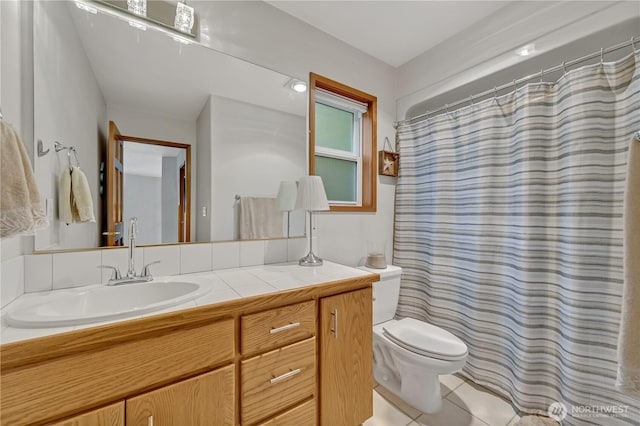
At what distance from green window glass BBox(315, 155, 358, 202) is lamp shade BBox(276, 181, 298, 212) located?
36cm

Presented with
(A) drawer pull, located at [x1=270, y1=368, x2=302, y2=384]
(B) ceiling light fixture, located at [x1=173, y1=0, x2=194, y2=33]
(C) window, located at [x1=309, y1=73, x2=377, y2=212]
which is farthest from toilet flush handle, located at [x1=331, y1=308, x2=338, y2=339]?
(B) ceiling light fixture, located at [x1=173, y1=0, x2=194, y2=33]

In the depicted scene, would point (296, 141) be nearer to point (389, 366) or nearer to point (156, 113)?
point (156, 113)

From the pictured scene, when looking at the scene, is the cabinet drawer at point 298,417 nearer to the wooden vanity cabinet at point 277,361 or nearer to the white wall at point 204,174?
the wooden vanity cabinet at point 277,361

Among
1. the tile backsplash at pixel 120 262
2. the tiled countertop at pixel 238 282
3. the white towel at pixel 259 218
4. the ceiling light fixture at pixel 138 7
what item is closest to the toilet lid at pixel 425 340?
the tiled countertop at pixel 238 282

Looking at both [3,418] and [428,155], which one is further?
[428,155]

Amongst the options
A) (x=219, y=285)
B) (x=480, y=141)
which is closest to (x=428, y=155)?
(x=480, y=141)

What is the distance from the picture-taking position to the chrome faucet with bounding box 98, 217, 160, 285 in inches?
41.5

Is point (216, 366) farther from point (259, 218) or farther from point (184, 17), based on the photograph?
point (184, 17)

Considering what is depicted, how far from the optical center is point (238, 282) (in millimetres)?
1117

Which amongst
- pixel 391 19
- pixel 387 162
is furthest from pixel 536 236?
pixel 391 19

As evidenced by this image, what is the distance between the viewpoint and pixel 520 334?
Result: 1488 millimetres

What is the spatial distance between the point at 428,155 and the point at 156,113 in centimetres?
186

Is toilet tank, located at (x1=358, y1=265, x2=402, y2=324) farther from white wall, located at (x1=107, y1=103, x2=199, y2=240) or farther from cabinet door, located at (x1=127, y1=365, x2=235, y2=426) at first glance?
white wall, located at (x1=107, y1=103, x2=199, y2=240)

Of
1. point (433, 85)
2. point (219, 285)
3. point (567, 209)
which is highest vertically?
point (433, 85)
